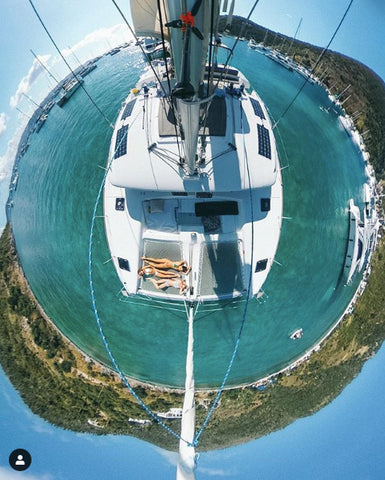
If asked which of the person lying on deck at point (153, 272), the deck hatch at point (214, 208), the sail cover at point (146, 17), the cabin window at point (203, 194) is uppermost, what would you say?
the sail cover at point (146, 17)

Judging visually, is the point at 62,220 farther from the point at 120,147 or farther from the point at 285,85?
the point at 285,85

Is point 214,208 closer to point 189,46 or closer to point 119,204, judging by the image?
point 119,204

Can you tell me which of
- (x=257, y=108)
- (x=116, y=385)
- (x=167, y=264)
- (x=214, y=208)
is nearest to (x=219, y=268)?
(x=167, y=264)

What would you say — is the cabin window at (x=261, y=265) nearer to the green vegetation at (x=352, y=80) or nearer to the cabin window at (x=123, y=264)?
the cabin window at (x=123, y=264)

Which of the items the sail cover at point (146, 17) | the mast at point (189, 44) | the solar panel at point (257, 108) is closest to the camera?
the mast at point (189, 44)

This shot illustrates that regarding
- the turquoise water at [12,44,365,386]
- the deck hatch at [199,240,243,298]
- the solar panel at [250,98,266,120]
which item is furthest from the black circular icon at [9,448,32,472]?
the solar panel at [250,98,266,120]

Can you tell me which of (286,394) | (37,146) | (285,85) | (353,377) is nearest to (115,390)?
(286,394)

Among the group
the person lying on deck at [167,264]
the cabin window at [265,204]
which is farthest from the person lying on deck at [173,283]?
the cabin window at [265,204]
